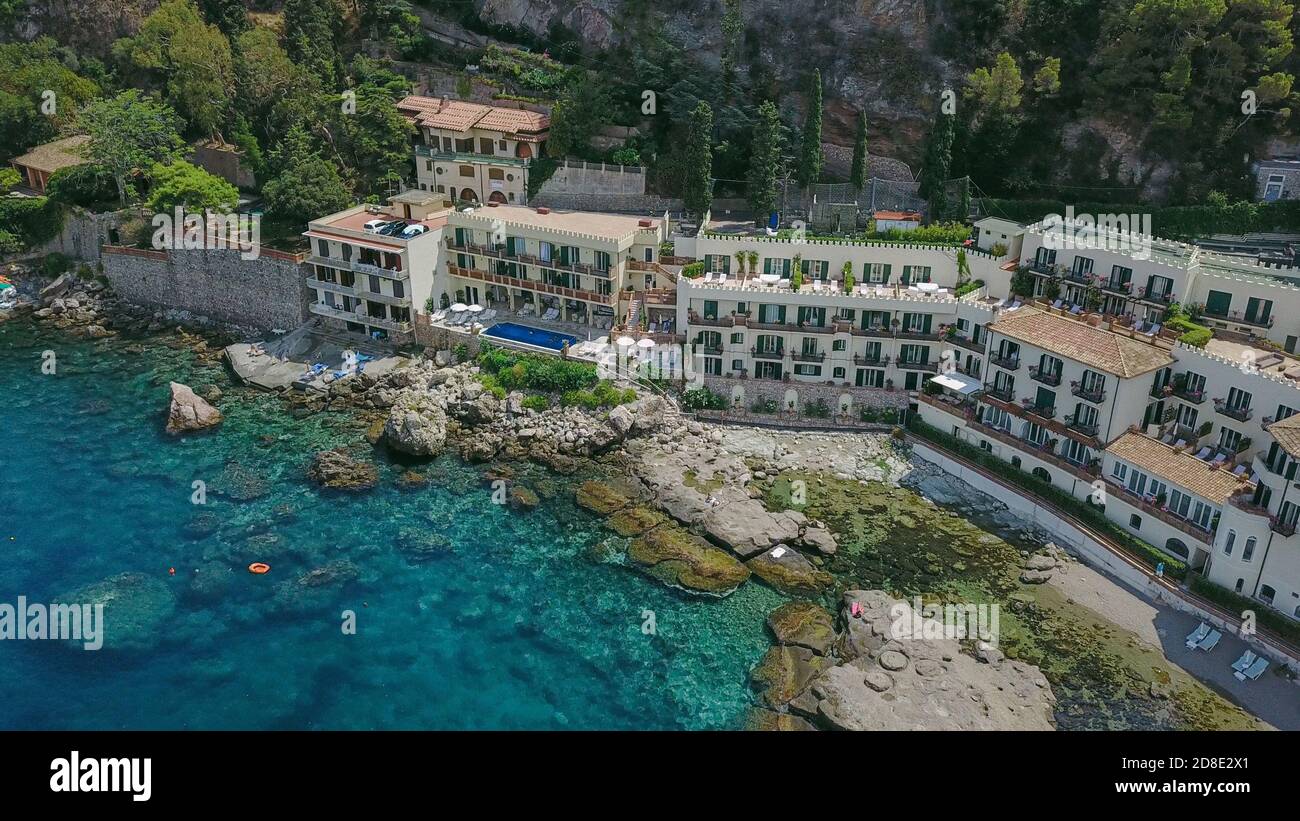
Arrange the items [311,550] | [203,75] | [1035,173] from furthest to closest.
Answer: [203,75], [1035,173], [311,550]

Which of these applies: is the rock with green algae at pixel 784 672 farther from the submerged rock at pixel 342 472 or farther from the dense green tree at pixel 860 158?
the dense green tree at pixel 860 158

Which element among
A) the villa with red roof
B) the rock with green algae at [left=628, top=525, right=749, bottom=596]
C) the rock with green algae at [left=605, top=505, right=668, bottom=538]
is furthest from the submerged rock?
the villa with red roof

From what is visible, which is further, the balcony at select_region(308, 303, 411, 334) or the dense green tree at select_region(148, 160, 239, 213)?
the dense green tree at select_region(148, 160, 239, 213)

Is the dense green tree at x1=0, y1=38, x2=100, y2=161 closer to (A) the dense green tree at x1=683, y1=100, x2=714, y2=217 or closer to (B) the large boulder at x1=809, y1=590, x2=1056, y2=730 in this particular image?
(A) the dense green tree at x1=683, y1=100, x2=714, y2=217

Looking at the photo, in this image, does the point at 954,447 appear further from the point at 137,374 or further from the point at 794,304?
the point at 137,374

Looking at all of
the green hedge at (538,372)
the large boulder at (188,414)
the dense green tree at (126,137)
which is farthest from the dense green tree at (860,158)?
the dense green tree at (126,137)
